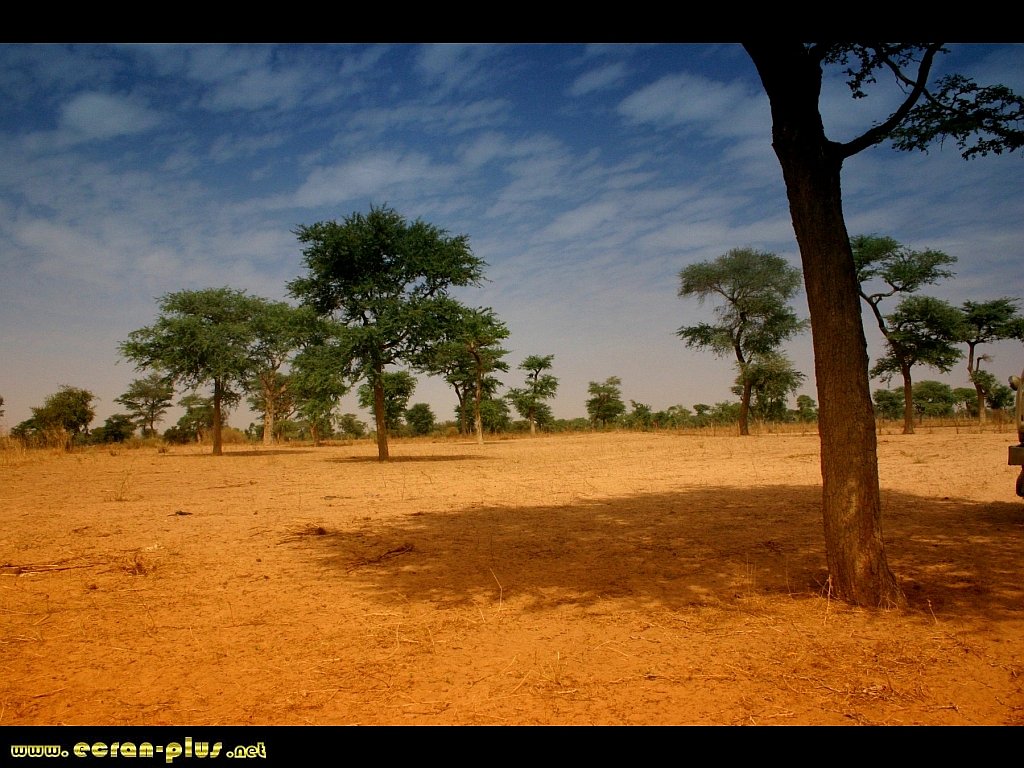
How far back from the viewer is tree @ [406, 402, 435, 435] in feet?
224

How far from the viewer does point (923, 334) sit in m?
31.3

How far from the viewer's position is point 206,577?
18.0ft

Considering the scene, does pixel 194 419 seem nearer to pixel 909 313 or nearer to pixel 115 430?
pixel 115 430

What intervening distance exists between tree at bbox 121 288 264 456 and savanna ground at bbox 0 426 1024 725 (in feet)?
62.4

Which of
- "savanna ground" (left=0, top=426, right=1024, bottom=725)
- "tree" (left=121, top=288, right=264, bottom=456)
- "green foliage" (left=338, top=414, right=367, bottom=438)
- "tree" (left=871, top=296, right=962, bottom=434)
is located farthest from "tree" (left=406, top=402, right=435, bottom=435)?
"savanna ground" (left=0, top=426, right=1024, bottom=725)

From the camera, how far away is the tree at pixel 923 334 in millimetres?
30562

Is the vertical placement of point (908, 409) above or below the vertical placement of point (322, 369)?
below

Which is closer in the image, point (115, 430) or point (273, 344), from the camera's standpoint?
point (273, 344)

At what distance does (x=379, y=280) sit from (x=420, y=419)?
155 feet
